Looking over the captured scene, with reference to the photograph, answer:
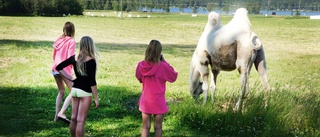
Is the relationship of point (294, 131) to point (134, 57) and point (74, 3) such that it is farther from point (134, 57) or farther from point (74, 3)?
point (74, 3)

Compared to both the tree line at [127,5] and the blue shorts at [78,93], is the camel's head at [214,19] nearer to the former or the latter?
the blue shorts at [78,93]

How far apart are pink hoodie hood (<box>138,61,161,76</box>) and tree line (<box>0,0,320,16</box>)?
46.0ft

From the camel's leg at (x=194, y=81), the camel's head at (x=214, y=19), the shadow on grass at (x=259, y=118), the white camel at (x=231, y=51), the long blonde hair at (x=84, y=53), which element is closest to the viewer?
the long blonde hair at (x=84, y=53)

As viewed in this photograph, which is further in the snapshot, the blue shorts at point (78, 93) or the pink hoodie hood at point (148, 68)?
the blue shorts at point (78, 93)

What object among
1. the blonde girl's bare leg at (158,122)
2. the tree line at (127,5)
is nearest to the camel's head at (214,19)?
the blonde girl's bare leg at (158,122)

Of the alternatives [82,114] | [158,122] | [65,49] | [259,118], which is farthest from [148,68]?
[259,118]

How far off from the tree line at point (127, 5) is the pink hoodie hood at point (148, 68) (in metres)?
14.0

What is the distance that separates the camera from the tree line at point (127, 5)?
6544 centimetres

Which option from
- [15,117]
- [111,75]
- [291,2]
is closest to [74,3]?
[111,75]

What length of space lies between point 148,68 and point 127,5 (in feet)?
388

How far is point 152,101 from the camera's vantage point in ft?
19.2

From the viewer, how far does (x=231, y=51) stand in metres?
8.01

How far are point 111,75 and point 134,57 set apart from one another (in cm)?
530

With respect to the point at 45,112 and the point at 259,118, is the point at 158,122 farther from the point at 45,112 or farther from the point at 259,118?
the point at 45,112
